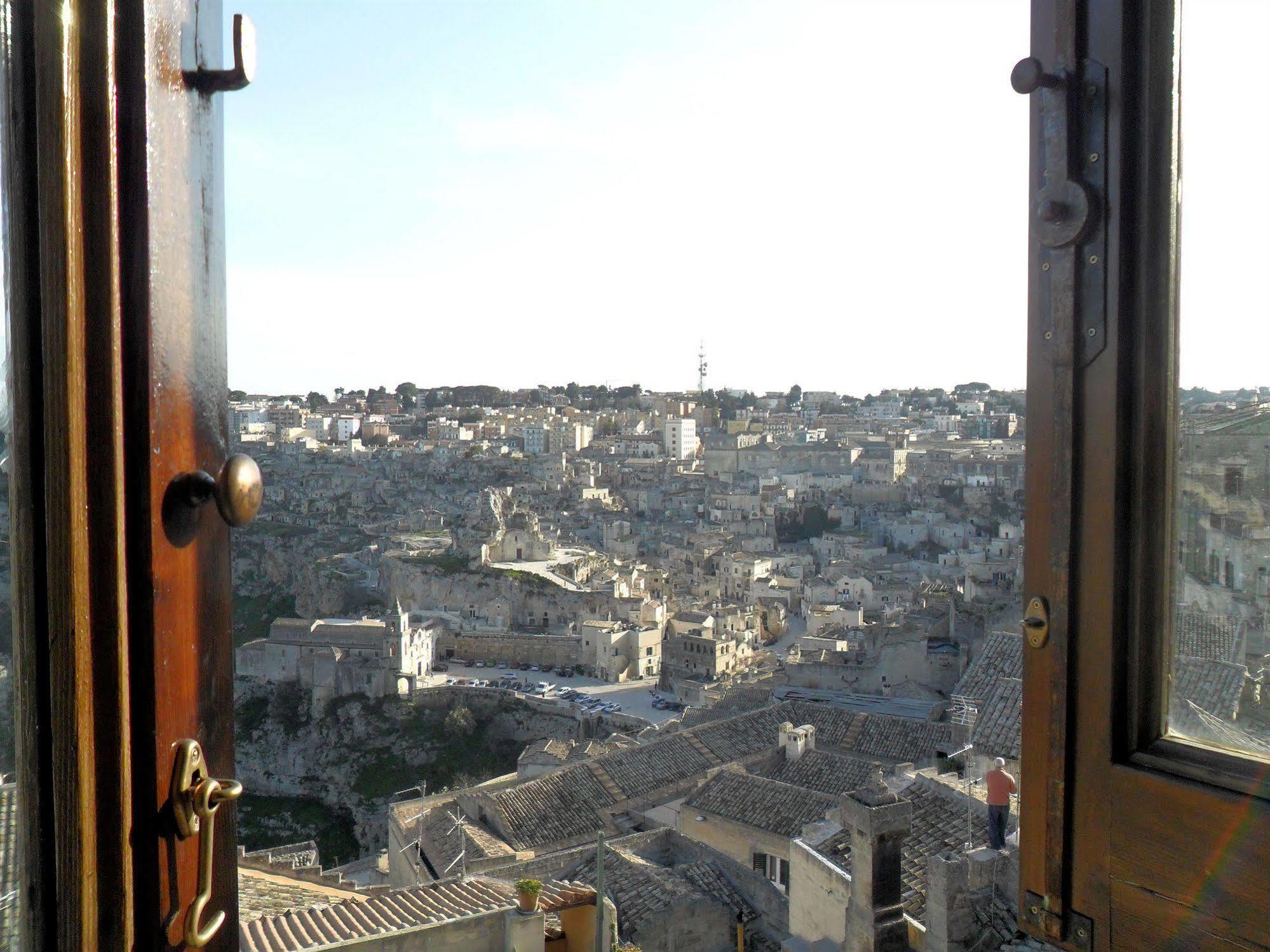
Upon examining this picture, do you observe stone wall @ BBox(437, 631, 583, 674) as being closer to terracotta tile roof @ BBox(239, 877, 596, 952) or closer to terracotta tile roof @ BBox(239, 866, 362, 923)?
terracotta tile roof @ BBox(239, 866, 362, 923)

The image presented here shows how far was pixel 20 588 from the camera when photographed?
0.57 metres

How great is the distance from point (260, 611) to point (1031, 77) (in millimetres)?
26534

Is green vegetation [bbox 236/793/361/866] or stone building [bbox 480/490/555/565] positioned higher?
stone building [bbox 480/490/555/565]

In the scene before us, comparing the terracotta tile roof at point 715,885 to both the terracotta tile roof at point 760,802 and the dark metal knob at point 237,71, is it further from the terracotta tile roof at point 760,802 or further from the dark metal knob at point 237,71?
the dark metal knob at point 237,71

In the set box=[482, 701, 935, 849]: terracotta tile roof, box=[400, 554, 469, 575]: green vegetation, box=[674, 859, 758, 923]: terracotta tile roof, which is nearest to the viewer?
box=[674, 859, 758, 923]: terracotta tile roof

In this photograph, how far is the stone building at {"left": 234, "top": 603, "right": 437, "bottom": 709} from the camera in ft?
61.9

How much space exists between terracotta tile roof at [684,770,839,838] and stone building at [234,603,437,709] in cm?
1015

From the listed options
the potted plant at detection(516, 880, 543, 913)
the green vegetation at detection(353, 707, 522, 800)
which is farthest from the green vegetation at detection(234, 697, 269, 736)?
the potted plant at detection(516, 880, 543, 913)

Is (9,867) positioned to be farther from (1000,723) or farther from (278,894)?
(1000,723)

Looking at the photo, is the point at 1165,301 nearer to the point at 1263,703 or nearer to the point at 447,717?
the point at 1263,703

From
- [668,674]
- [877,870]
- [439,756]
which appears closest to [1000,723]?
[877,870]

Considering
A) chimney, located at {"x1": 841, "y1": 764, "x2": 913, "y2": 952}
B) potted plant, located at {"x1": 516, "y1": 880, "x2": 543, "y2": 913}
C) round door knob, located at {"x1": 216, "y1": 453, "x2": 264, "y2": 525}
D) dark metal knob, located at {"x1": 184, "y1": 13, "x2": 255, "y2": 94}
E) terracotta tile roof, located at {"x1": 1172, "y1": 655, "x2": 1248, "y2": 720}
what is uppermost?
dark metal knob, located at {"x1": 184, "y1": 13, "x2": 255, "y2": 94}

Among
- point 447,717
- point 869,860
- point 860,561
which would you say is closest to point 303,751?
point 447,717

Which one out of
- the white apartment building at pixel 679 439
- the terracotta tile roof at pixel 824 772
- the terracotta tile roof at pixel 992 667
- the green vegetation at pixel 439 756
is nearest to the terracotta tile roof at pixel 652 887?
the terracotta tile roof at pixel 824 772
